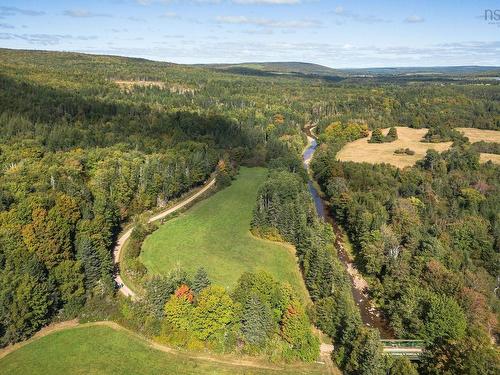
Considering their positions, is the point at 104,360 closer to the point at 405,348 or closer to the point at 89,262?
the point at 89,262

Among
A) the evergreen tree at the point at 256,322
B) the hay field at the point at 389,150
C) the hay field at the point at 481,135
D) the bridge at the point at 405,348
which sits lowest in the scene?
the bridge at the point at 405,348

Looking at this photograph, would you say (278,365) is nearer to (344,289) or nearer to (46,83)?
(344,289)

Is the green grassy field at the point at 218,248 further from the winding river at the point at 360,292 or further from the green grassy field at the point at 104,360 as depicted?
the green grassy field at the point at 104,360

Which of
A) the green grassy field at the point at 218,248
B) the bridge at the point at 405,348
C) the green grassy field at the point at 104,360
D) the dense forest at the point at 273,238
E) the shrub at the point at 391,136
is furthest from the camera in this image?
the shrub at the point at 391,136

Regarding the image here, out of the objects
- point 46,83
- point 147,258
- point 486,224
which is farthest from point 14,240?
point 46,83

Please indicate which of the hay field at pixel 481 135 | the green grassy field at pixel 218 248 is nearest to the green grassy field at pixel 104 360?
the green grassy field at pixel 218 248

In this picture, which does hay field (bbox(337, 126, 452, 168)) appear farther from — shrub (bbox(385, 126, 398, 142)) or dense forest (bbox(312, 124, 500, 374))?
dense forest (bbox(312, 124, 500, 374))

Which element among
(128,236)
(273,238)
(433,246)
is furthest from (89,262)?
(433,246)
